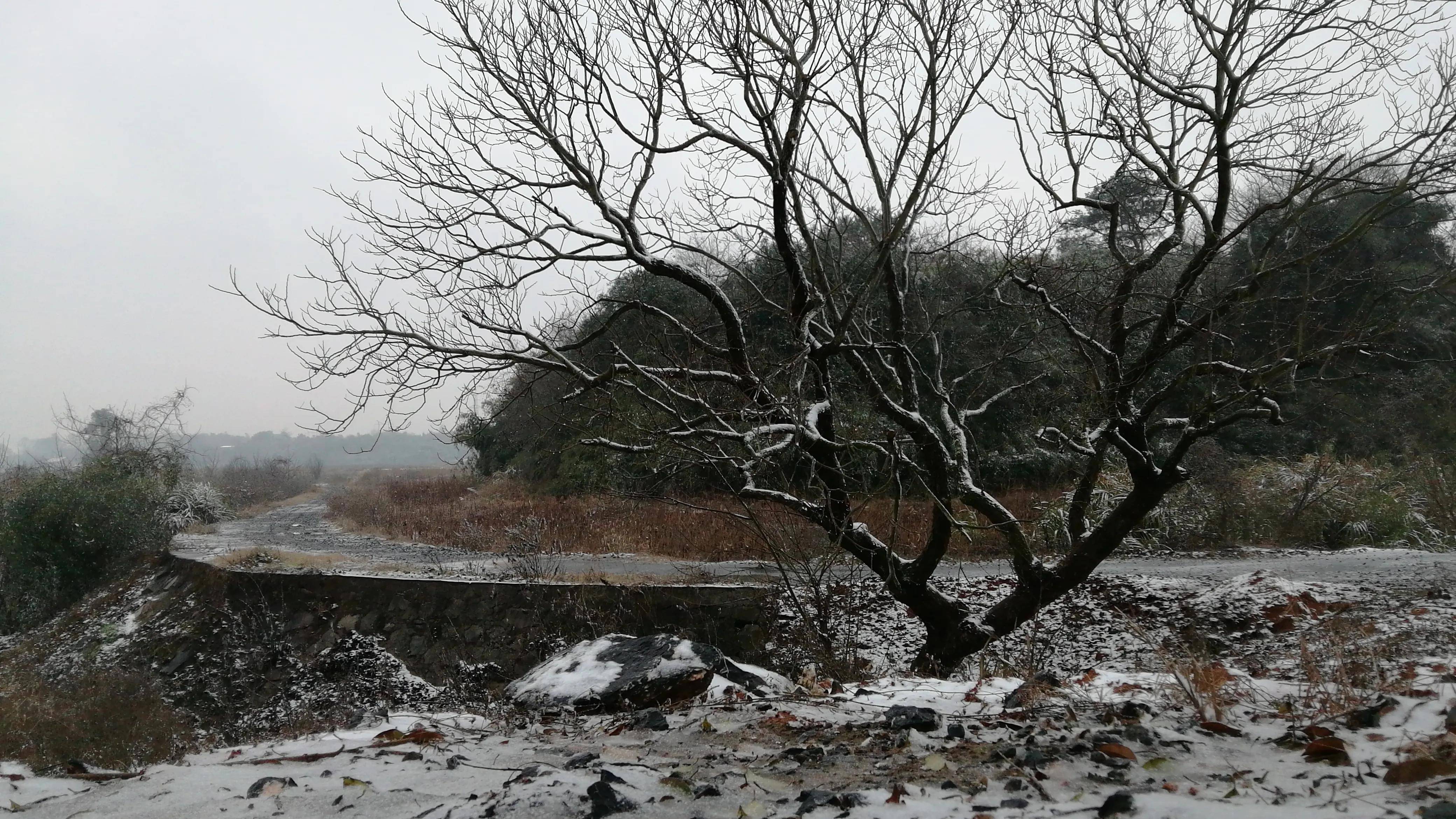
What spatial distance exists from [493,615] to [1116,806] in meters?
9.29

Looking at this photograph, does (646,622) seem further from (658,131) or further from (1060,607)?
(658,131)

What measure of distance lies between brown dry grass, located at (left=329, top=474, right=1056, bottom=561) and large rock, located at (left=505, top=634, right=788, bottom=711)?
1.21 metres

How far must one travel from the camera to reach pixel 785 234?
6703 millimetres

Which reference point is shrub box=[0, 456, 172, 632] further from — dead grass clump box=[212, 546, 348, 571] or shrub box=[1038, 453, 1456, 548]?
shrub box=[1038, 453, 1456, 548]

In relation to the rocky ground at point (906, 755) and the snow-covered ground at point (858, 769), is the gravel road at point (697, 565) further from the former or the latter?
the snow-covered ground at point (858, 769)

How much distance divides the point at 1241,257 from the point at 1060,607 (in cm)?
619

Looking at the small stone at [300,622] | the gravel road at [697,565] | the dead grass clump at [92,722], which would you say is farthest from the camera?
the small stone at [300,622]

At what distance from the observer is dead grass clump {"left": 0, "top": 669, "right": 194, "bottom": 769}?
623 centimetres

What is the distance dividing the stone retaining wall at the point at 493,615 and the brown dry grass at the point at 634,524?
3.63ft

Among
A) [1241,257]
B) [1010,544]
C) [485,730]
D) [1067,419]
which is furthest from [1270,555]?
[485,730]

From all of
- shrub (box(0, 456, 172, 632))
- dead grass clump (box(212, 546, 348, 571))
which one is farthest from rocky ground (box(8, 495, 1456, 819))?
shrub (box(0, 456, 172, 632))

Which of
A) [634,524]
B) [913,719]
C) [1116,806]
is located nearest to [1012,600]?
[913,719]

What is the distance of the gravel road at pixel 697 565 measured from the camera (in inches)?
359

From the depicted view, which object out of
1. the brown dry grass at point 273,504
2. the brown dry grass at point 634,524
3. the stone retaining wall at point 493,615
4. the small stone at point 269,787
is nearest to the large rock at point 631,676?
the brown dry grass at point 634,524
